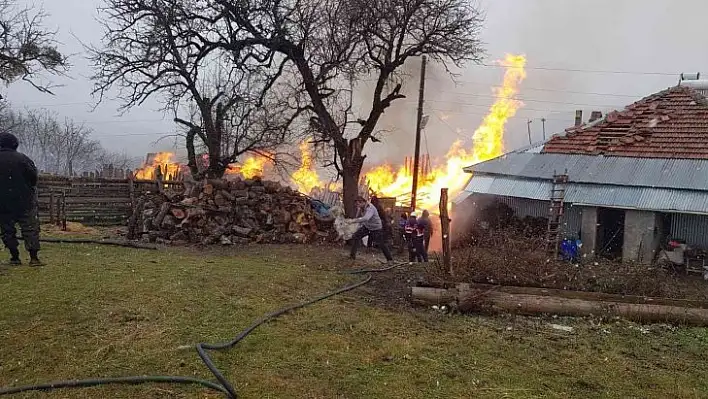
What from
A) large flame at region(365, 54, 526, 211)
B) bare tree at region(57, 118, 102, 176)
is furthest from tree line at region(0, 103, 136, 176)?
large flame at region(365, 54, 526, 211)

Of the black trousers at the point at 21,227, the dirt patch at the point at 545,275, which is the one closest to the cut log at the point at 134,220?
the black trousers at the point at 21,227

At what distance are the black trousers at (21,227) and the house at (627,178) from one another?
1457cm

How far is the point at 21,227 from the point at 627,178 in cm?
1639

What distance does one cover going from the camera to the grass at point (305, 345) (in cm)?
519

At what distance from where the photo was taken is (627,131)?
59.0 ft

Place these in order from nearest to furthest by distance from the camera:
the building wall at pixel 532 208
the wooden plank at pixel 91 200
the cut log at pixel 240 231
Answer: the cut log at pixel 240 231 < the building wall at pixel 532 208 < the wooden plank at pixel 91 200

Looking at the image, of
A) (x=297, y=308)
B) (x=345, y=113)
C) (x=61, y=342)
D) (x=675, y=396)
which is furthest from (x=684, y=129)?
(x=61, y=342)

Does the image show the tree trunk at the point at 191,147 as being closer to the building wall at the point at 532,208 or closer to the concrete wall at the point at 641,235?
the building wall at the point at 532,208

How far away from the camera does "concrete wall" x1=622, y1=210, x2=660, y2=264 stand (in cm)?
1567

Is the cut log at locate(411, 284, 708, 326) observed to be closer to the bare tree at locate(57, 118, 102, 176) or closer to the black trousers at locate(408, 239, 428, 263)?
the black trousers at locate(408, 239, 428, 263)

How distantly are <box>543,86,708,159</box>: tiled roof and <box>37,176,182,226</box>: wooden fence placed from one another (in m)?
16.3

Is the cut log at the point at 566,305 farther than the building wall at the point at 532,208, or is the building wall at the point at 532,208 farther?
the building wall at the point at 532,208

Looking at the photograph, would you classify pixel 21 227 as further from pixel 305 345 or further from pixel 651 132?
pixel 651 132

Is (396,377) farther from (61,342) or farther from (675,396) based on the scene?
(61,342)
